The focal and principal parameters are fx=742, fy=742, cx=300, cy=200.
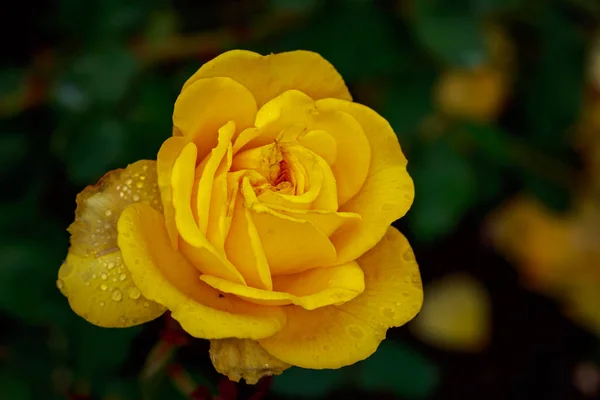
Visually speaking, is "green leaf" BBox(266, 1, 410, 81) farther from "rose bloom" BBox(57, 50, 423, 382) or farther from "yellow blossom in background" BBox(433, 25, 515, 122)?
"rose bloom" BBox(57, 50, 423, 382)

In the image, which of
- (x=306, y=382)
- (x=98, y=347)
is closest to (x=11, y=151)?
(x=98, y=347)

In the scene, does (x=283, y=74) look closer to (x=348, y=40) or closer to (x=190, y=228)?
(x=190, y=228)

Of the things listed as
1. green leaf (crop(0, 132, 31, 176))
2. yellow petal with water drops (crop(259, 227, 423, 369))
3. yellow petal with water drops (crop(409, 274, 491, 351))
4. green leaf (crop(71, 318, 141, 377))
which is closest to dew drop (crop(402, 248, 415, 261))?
yellow petal with water drops (crop(259, 227, 423, 369))

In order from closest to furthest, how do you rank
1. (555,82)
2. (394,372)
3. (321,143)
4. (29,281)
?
1. (321,143)
2. (29,281)
3. (394,372)
4. (555,82)

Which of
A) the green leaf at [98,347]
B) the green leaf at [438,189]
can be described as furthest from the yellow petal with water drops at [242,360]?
the green leaf at [438,189]

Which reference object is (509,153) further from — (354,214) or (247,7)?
(354,214)

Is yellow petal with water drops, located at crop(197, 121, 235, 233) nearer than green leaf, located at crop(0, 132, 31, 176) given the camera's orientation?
Yes
